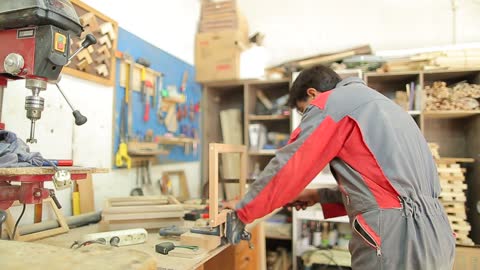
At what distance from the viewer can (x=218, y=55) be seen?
2.94m

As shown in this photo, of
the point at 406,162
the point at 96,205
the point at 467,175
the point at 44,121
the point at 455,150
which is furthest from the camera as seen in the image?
the point at 455,150

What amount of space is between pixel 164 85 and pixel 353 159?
1.66 m

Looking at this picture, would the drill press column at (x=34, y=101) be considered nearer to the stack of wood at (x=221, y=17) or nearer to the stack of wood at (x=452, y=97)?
the stack of wood at (x=221, y=17)

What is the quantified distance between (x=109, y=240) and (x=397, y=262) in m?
0.96

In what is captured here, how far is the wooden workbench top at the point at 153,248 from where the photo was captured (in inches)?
41.5

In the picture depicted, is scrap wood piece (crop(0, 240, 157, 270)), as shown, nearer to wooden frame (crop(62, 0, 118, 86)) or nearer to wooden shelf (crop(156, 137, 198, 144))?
wooden frame (crop(62, 0, 118, 86))

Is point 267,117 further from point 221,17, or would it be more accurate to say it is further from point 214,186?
point 214,186

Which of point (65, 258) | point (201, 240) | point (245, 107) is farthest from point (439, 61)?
point (65, 258)

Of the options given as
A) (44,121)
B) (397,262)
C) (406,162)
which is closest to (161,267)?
(397,262)

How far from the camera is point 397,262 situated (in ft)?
3.50

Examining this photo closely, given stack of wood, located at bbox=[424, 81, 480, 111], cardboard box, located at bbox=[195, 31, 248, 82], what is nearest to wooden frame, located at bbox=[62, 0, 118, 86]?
cardboard box, located at bbox=[195, 31, 248, 82]

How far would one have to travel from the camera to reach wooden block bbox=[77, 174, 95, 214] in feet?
5.64

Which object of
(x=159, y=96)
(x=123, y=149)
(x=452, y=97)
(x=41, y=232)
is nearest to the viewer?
(x=41, y=232)

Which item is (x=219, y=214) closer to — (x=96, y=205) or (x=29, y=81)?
(x=29, y=81)
